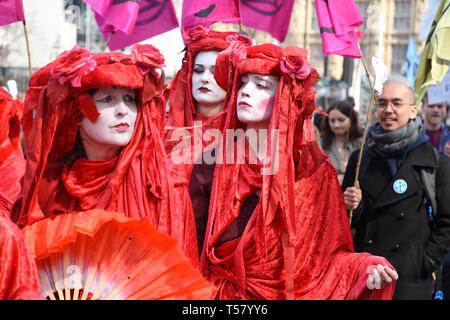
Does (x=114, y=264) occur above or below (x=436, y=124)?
above

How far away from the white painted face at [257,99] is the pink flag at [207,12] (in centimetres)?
171

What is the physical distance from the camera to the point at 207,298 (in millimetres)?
3109

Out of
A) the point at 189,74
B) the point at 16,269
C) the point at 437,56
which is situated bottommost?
the point at 16,269

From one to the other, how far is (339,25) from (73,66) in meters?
2.08

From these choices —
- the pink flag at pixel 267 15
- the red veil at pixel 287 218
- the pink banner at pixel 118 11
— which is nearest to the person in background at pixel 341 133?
the pink flag at pixel 267 15

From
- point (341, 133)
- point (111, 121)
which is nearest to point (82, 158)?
point (111, 121)

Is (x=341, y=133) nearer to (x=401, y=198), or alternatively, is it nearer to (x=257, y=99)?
(x=401, y=198)

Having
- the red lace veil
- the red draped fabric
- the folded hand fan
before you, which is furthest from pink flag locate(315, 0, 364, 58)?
the red draped fabric

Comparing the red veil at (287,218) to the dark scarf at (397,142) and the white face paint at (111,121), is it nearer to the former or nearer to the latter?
the white face paint at (111,121)

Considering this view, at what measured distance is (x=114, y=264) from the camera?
10.1ft

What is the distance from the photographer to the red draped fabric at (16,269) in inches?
110
